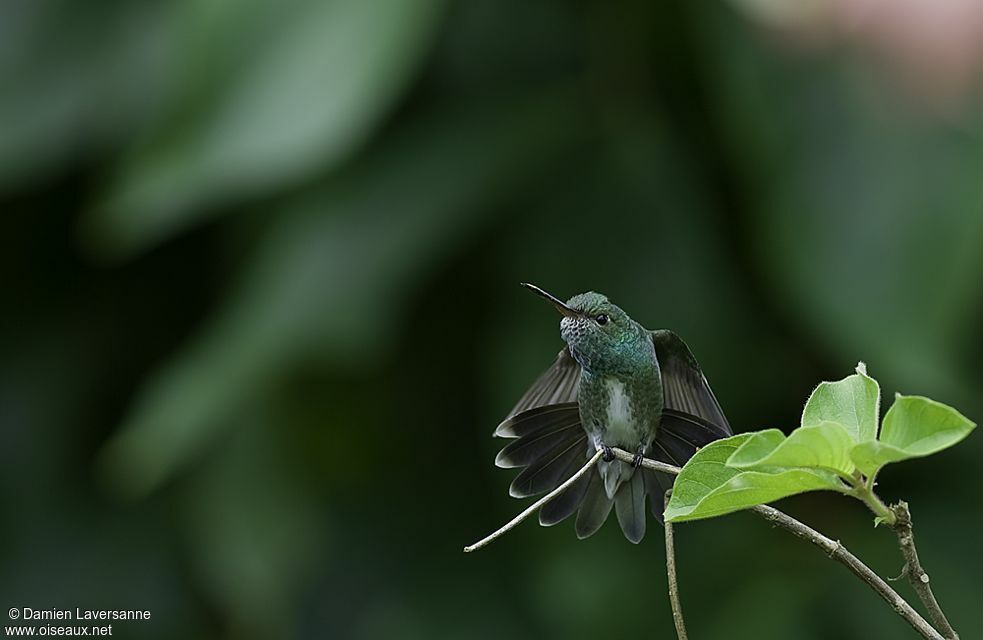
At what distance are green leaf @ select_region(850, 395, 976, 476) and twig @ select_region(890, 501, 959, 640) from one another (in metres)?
0.02

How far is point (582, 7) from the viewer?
7.05ft

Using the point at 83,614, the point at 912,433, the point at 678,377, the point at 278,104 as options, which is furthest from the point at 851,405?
the point at 83,614

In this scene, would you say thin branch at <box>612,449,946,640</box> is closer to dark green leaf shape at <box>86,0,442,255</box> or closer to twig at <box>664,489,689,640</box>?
twig at <box>664,489,689,640</box>

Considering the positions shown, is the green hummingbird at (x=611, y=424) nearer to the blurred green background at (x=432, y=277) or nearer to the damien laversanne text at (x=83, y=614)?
the blurred green background at (x=432, y=277)

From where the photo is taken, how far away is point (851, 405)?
1.63 ft

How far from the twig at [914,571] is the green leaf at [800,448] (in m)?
0.03

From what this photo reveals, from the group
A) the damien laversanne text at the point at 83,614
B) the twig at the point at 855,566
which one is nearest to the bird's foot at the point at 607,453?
the twig at the point at 855,566

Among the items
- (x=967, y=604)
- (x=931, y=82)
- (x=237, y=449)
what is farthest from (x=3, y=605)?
(x=931, y=82)

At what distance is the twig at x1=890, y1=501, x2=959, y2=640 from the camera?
1.42 ft

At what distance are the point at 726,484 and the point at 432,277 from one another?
1.71 metres

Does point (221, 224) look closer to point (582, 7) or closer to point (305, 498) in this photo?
point (305, 498)

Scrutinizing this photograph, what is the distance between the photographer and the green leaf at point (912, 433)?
1.47ft

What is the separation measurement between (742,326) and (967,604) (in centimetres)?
55

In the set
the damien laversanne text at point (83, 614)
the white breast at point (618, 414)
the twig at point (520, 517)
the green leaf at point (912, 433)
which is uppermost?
the white breast at point (618, 414)
